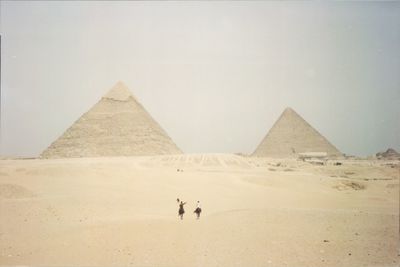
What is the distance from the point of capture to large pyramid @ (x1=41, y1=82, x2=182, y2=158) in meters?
37.7

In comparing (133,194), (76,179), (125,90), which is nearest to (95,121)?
(125,90)

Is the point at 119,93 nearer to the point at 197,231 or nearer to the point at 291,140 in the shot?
the point at 291,140

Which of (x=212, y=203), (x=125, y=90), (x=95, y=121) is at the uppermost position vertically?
(x=125, y=90)

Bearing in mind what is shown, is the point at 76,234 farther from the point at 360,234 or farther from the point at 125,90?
the point at 125,90

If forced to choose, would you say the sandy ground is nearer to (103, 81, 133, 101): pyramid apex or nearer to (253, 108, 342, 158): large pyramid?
(103, 81, 133, 101): pyramid apex

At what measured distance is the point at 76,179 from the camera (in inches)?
522

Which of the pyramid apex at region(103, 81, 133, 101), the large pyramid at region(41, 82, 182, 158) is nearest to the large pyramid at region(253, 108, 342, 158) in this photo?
the large pyramid at region(41, 82, 182, 158)

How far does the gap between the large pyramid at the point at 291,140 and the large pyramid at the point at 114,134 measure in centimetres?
1342

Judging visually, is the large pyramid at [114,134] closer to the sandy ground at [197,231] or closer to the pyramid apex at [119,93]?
the pyramid apex at [119,93]

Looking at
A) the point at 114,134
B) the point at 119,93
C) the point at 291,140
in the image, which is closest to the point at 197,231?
the point at 114,134

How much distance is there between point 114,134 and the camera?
129 feet

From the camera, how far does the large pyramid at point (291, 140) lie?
4712 cm

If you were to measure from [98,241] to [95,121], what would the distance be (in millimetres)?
37089

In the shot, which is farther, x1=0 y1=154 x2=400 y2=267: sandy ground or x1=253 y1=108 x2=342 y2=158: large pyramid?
x1=253 y1=108 x2=342 y2=158: large pyramid
